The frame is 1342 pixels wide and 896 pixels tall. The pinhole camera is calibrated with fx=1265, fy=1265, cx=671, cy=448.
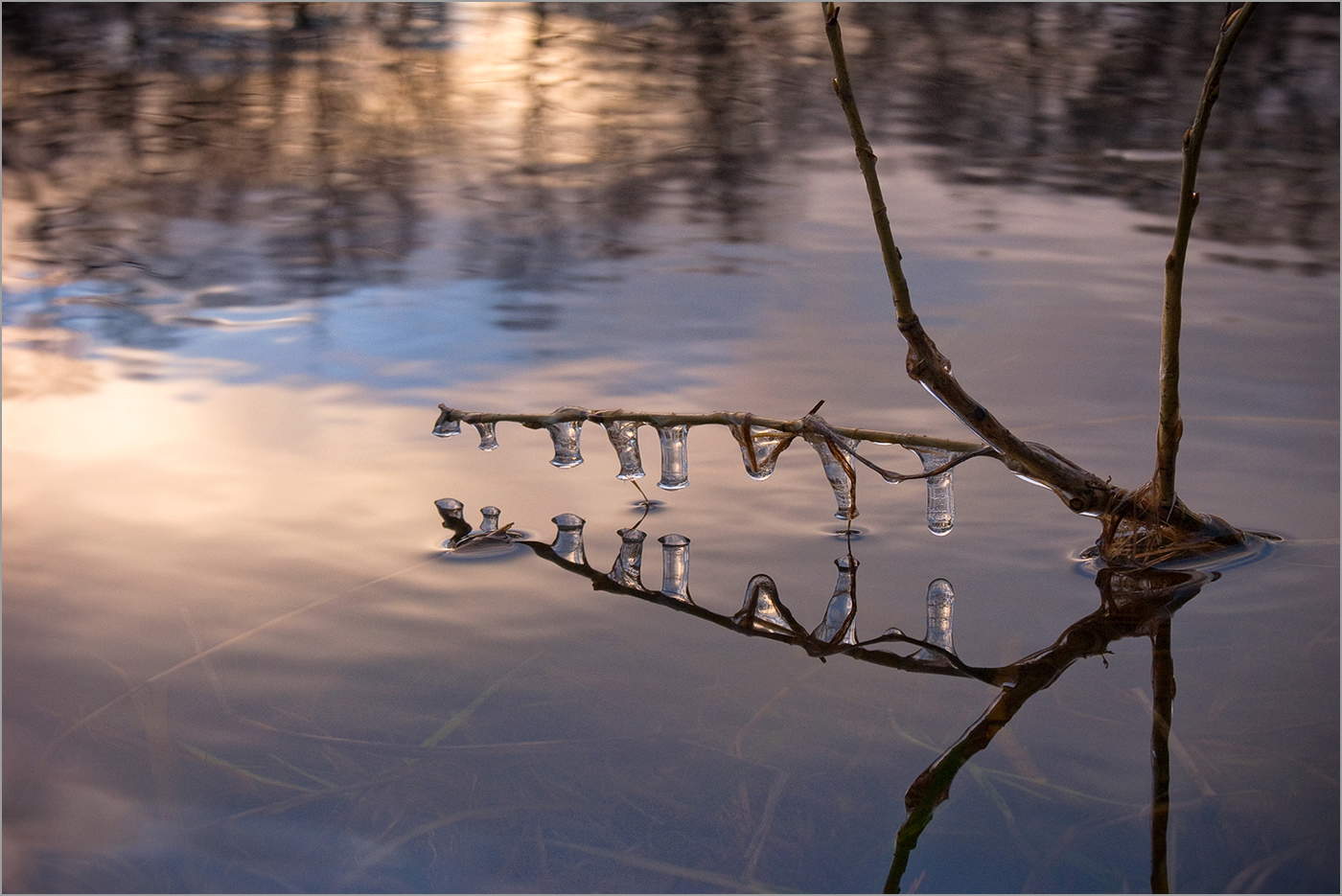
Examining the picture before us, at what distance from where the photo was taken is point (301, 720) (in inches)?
48.1

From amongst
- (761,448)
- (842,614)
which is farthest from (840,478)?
(842,614)

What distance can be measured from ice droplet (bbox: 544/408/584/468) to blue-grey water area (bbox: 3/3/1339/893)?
0.05 meters

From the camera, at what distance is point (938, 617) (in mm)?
1382

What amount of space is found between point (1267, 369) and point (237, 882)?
183 cm

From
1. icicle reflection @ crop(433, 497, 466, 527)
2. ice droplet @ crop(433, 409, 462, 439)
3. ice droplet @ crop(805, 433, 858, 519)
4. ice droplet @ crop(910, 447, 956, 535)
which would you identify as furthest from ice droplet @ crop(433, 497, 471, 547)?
ice droplet @ crop(910, 447, 956, 535)

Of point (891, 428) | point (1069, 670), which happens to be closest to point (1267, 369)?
point (891, 428)

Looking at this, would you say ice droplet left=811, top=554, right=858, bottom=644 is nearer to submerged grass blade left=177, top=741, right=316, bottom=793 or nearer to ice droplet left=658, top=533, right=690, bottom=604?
ice droplet left=658, top=533, right=690, bottom=604

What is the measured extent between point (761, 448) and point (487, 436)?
0.39m

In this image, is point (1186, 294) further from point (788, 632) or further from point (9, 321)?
point (9, 321)

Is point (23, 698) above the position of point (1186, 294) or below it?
below

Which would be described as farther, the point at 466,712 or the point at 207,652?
the point at 207,652

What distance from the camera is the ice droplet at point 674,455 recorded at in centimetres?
158

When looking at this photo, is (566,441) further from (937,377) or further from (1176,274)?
(1176,274)

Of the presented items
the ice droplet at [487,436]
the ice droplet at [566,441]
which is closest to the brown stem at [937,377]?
the ice droplet at [566,441]
